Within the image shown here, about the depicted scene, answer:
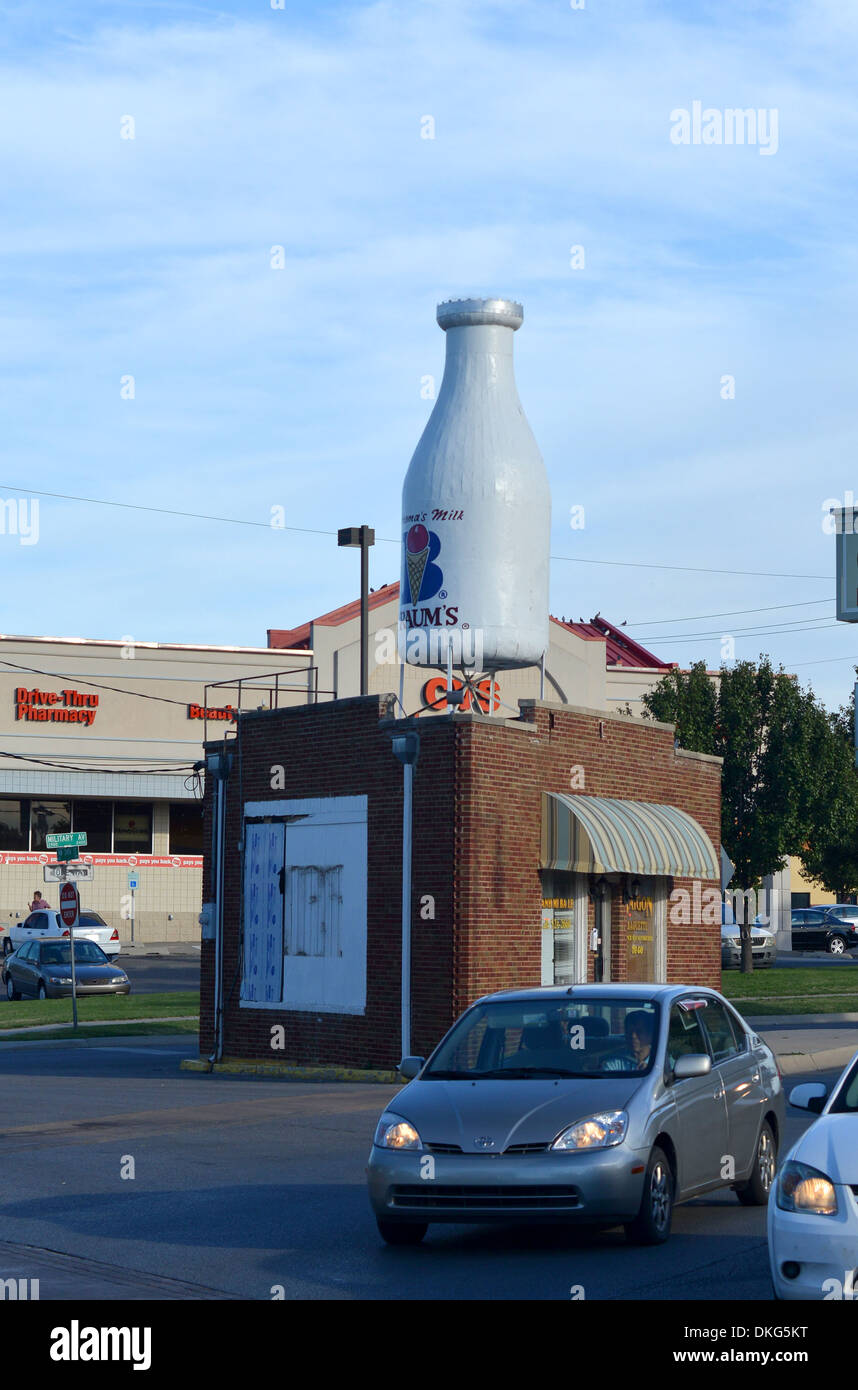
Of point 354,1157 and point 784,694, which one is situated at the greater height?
point 784,694

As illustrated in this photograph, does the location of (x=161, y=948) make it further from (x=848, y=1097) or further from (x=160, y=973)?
(x=848, y=1097)

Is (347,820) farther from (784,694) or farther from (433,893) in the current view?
(784,694)

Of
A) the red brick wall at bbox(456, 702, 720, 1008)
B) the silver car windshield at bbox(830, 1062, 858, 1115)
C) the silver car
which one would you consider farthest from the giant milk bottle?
the silver car windshield at bbox(830, 1062, 858, 1115)

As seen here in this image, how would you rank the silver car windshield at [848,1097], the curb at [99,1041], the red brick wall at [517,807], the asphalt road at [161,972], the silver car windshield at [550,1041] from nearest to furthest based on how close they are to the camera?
1. the silver car windshield at [848,1097]
2. the silver car windshield at [550,1041]
3. the red brick wall at [517,807]
4. the curb at [99,1041]
5. the asphalt road at [161,972]

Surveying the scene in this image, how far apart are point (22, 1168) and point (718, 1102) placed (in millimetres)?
5742

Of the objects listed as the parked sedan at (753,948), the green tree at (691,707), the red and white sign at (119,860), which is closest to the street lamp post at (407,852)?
the green tree at (691,707)

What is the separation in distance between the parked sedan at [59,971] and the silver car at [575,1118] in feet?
84.8

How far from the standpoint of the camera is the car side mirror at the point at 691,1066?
31.1 ft

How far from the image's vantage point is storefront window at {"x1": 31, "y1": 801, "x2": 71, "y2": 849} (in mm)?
56562

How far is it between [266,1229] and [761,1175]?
321cm

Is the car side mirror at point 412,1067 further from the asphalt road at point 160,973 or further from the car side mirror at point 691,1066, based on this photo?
the asphalt road at point 160,973

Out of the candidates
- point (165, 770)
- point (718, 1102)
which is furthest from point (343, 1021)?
point (165, 770)
